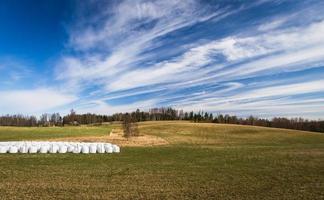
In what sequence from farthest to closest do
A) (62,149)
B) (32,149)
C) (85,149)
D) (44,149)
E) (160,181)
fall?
→ (85,149) < (62,149) < (32,149) < (44,149) < (160,181)

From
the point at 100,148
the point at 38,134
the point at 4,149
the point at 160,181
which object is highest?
the point at 100,148

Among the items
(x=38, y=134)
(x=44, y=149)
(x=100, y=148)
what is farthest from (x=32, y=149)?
(x=38, y=134)

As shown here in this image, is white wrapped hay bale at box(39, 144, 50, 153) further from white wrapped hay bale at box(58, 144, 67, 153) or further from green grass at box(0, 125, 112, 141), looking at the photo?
green grass at box(0, 125, 112, 141)

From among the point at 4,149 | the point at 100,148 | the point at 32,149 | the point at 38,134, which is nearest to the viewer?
the point at 4,149

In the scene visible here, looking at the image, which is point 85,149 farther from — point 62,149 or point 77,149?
point 62,149

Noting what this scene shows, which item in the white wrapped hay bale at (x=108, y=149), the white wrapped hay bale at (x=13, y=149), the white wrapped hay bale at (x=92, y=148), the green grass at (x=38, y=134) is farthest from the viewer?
the green grass at (x=38, y=134)

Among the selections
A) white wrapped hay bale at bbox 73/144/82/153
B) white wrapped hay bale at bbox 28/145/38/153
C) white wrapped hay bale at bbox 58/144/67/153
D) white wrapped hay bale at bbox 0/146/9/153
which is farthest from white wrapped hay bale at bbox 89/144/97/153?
white wrapped hay bale at bbox 0/146/9/153

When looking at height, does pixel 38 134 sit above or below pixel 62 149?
below

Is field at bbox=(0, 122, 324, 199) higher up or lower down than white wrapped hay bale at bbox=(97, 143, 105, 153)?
lower down

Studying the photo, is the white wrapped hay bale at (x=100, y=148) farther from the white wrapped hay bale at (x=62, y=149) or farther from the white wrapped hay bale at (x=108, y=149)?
the white wrapped hay bale at (x=62, y=149)

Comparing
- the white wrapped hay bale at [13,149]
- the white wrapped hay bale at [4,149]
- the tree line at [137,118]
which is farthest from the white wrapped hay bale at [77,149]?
the tree line at [137,118]

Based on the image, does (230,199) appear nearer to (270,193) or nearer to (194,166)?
(270,193)

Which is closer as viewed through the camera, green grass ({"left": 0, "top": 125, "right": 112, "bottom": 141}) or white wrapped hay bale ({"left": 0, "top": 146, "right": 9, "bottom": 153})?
white wrapped hay bale ({"left": 0, "top": 146, "right": 9, "bottom": 153})

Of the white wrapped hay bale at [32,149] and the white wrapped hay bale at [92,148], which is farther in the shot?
the white wrapped hay bale at [92,148]
